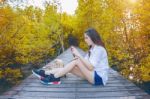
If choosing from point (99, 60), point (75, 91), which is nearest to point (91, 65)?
point (99, 60)

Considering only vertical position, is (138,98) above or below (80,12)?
below

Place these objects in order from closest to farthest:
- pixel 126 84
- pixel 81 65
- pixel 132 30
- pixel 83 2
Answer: pixel 81 65, pixel 126 84, pixel 132 30, pixel 83 2

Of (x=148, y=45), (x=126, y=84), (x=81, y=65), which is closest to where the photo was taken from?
(x=81, y=65)

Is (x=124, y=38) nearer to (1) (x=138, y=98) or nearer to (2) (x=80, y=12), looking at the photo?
(1) (x=138, y=98)

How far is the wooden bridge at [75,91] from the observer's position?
18.2ft

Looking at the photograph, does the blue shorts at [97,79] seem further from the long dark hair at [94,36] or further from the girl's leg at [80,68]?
the long dark hair at [94,36]

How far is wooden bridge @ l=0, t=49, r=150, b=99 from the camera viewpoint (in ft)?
18.2

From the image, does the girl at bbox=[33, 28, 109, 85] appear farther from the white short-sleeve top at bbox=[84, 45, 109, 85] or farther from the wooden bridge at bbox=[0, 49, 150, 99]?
the wooden bridge at bbox=[0, 49, 150, 99]

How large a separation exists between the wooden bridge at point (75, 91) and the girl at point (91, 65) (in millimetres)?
141

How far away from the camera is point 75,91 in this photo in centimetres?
590

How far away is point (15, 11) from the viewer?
9.77 meters

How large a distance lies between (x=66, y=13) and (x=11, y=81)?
13.5 metres

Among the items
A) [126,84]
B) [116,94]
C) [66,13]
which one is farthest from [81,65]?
[66,13]

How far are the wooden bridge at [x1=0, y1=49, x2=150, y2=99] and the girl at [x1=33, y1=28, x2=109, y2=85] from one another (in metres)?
0.14
